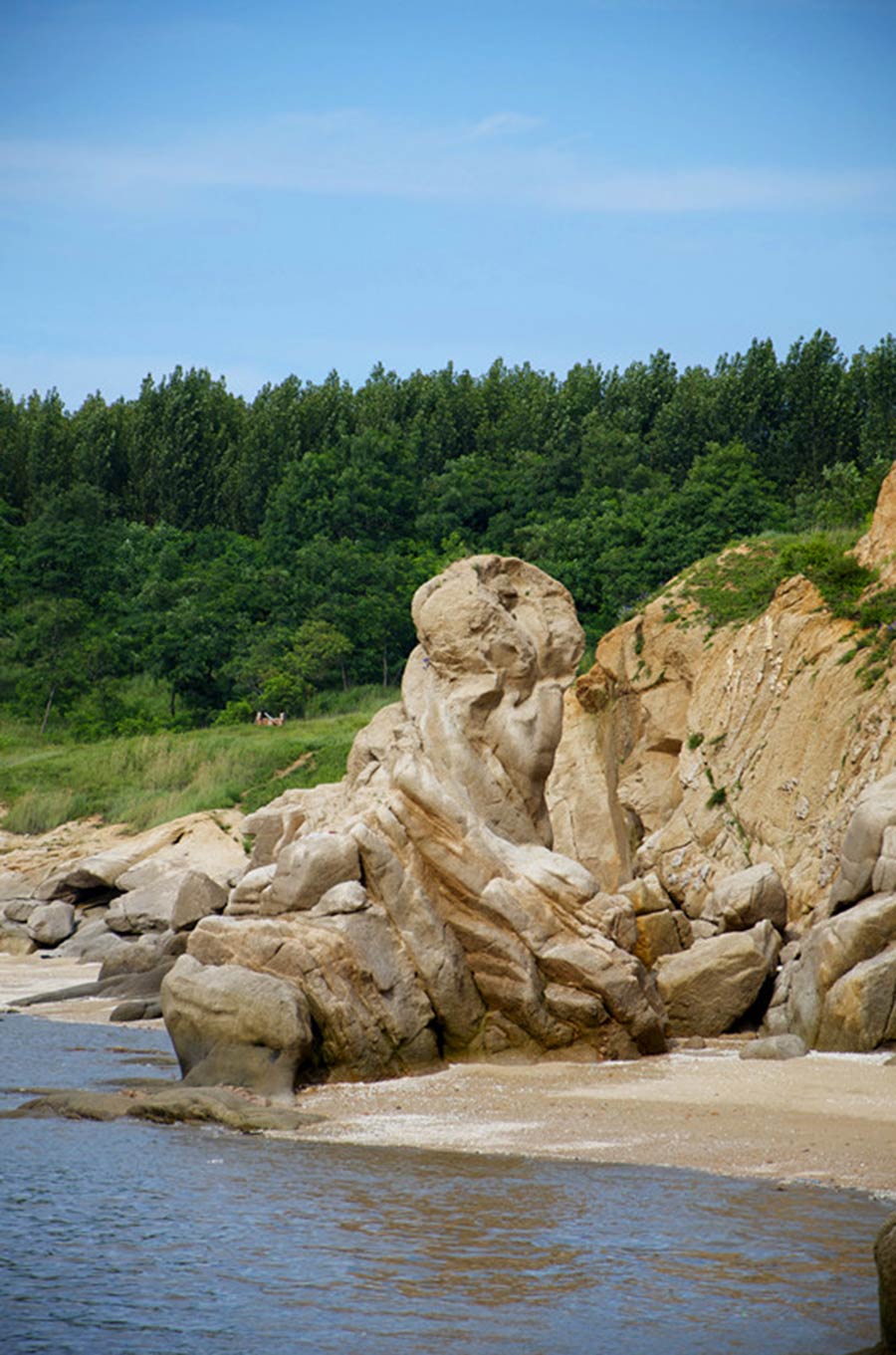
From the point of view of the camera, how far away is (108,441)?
7369cm

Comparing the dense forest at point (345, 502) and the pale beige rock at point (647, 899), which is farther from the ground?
the dense forest at point (345, 502)

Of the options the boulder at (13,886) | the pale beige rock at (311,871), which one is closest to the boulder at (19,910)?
the boulder at (13,886)

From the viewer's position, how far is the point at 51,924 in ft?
106

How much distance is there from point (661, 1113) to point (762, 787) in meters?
14.4

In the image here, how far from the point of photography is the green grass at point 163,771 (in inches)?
1713

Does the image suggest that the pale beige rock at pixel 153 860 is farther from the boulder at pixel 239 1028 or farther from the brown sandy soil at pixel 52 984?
the boulder at pixel 239 1028

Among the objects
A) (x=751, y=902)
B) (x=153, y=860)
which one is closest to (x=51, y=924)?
(x=153, y=860)

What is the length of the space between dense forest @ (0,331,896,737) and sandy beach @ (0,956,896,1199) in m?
25.4

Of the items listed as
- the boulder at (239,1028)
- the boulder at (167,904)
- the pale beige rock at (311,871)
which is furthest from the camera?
the boulder at (167,904)

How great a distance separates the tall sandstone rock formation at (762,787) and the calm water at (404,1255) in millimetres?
7385

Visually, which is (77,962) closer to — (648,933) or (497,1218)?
(648,933)

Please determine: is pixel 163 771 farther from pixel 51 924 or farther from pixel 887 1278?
pixel 887 1278

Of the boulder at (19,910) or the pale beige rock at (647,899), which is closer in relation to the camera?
the pale beige rock at (647,899)

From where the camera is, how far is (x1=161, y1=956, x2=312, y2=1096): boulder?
49.1ft
